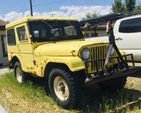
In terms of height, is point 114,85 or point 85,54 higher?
point 85,54

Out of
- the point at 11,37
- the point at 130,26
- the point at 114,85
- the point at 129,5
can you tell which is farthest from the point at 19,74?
the point at 129,5

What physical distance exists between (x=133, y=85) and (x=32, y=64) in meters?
3.13

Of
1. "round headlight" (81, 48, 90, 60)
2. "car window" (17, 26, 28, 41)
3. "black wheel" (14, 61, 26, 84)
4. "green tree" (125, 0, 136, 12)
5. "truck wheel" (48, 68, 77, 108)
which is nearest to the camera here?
"truck wheel" (48, 68, 77, 108)

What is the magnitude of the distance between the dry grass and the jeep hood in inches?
48.0

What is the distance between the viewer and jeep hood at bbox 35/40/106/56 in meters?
7.37

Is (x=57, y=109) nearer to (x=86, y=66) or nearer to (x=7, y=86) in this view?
(x=86, y=66)

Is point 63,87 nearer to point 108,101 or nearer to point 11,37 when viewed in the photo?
point 108,101

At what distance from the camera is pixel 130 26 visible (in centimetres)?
1141

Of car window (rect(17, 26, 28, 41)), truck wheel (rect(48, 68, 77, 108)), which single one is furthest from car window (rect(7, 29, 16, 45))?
truck wheel (rect(48, 68, 77, 108))

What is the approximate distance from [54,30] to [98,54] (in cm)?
215

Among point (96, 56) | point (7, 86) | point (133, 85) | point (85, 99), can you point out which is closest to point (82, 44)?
point (96, 56)

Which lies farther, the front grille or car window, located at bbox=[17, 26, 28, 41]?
car window, located at bbox=[17, 26, 28, 41]

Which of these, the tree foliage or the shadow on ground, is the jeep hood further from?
the tree foliage

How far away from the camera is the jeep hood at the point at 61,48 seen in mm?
7365
